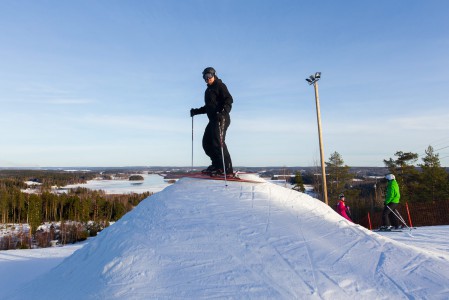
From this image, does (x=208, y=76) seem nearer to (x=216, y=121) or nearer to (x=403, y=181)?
(x=216, y=121)

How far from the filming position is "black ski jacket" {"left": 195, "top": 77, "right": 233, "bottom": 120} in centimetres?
663

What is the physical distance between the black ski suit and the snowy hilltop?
113 centimetres

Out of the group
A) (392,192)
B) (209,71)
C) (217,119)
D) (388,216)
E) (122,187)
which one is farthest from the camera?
(122,187)

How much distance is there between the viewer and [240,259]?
3.84 meters

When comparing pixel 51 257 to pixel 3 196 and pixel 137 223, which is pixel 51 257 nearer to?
pixel 137 223

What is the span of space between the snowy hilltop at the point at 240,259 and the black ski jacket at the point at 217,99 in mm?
1855

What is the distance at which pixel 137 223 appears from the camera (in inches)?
206

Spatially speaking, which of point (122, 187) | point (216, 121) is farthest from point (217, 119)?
point (122, 187)

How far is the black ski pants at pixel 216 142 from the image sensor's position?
6609mm

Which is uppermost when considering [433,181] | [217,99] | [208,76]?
[208,76]

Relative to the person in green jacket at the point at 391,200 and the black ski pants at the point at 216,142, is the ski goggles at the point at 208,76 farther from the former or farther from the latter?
the person in green jacket at the point at 391,200

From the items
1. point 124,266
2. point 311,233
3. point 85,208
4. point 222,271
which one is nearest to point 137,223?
point 124,266

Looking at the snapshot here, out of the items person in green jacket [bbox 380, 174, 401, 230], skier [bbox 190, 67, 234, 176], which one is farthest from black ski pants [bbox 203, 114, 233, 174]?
person in green jacket [bbox 380, 174, 401, 230]

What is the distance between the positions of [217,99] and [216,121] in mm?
492
